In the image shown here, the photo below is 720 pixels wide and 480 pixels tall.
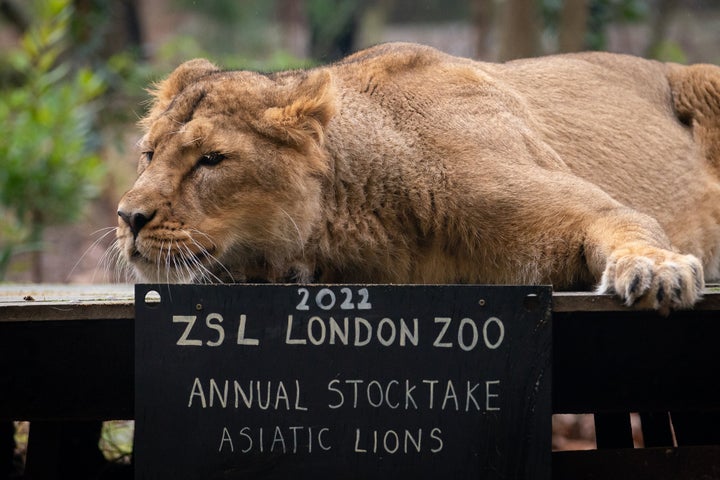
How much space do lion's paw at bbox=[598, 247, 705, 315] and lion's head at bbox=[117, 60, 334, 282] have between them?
116 cm

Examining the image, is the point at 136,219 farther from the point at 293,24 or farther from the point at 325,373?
the point at 293,24

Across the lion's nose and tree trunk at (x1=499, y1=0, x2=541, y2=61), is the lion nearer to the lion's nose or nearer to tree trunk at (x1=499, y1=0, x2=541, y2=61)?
the lion's nose

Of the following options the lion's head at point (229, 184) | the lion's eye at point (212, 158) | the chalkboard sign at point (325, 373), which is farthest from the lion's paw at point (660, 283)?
the lion's eye at point (212, 158)

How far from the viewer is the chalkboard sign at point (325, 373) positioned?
2715mm

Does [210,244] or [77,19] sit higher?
[77,19]

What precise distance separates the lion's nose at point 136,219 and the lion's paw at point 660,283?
1.54m

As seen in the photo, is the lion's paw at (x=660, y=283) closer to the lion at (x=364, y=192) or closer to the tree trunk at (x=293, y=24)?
the lion at (x=364, y=192)

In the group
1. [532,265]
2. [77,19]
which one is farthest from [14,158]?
[532,265]

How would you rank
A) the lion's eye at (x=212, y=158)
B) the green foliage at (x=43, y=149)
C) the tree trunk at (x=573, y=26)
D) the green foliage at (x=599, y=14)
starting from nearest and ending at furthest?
the lion's eye at (x=212, y=158)
the green foliage at (x=43, y=149)
the tree trunk at (x=573, y=26)
the green foliage at (x=599, y=14)

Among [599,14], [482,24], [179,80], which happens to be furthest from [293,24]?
[179,80]

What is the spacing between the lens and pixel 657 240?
10.8 feet

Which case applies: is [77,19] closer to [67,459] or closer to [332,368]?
[67,459]

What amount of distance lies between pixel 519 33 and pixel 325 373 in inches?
258

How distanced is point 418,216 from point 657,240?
0.86 meters
